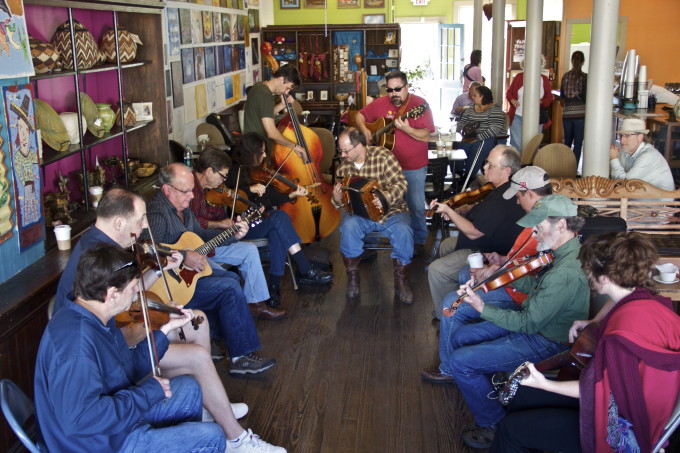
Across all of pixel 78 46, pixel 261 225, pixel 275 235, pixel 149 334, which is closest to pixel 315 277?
A: pixel 275 235

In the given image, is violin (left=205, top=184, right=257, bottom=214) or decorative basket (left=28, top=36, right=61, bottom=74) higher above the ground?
decorative basket (left=28, top=36, right=61, bottom=74)

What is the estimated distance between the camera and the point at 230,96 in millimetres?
9664

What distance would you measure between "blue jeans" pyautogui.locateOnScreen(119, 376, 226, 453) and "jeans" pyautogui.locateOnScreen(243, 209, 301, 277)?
236 centimetres

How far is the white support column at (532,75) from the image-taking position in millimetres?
7797

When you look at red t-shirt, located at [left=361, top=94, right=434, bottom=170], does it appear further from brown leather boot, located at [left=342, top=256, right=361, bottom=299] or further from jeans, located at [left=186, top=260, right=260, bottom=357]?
jeans, located at [left=186, top=260, right=260, bottom=357]

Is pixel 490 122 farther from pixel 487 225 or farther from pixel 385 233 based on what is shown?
pixel 487 225

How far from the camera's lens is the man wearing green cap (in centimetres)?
327

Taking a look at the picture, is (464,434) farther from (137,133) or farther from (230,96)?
(230,96)

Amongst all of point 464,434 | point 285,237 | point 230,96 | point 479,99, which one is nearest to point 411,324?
point 285,237

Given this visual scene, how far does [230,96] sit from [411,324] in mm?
5509

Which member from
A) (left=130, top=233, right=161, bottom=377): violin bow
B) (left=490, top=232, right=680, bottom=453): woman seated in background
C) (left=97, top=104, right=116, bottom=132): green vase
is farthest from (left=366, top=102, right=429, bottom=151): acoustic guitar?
(left=130, top=233, right=161, bottom=377): violin bow

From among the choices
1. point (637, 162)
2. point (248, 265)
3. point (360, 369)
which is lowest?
point (360, 369)

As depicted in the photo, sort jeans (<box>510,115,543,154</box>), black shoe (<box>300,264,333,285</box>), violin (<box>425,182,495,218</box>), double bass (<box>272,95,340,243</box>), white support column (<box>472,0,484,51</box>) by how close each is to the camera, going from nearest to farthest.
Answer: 1. violin (<box>425,182,495,218</box>)
2. black shoe (<box>300,264,333,285</box>)
3. double bass (<box>272,95,340,243</box>)
4. jeans (<box>510,115,543,154</box>)
5. white support column (<box>472,0,484,51</box>)

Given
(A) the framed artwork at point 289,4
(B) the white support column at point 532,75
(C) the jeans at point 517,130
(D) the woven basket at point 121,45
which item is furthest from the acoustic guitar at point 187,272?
(A) the framed artwork at point 289,4
